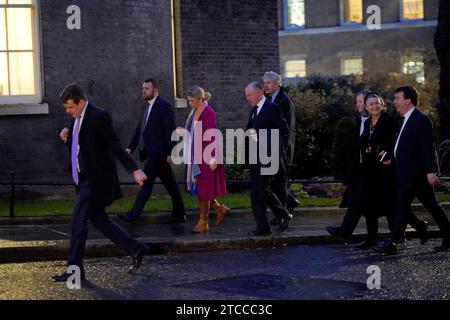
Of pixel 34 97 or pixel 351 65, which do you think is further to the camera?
pixel 351 65

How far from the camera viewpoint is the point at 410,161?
10727 mm

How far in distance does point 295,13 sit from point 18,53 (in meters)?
26.4

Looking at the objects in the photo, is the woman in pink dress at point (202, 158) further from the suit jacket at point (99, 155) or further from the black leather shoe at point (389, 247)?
the suit jacket at point (99, 155)

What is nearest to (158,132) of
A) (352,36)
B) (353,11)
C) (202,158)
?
(202,158)

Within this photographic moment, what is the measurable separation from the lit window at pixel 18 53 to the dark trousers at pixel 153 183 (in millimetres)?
3666

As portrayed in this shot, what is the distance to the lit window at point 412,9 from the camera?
38.9 metres

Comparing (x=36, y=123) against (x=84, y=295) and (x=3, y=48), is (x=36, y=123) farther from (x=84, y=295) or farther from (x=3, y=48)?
(x=84, y=295)

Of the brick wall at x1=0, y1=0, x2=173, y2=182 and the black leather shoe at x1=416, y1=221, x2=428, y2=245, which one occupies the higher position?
the brick wall at x1=0, y1=0, x2=173, y2=182

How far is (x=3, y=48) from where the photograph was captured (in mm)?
15555

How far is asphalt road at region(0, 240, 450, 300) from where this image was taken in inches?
330

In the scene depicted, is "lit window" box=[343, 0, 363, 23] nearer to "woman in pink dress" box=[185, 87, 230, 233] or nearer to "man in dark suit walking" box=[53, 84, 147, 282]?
"woman in pink dress" box=[185, 87, 230, 233]

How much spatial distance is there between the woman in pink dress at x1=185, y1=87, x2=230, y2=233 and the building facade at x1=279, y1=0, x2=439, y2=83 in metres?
25.7

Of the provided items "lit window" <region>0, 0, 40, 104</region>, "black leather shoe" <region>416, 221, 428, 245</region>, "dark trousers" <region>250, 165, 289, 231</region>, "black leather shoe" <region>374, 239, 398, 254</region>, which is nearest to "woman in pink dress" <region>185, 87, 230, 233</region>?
"dark trousers" <region>250, 165, 289, 231</region>

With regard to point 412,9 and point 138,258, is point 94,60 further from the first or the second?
point 412,9
